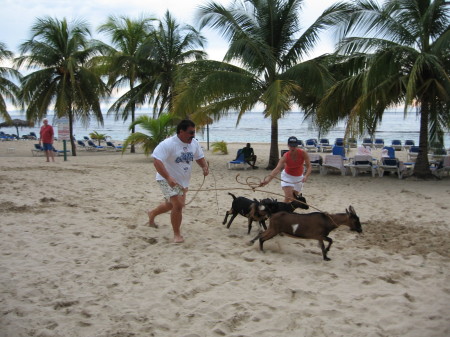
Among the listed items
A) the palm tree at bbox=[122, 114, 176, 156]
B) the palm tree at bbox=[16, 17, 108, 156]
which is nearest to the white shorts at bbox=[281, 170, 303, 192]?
the palm tree at bbox=[122, 114, 176, 156]

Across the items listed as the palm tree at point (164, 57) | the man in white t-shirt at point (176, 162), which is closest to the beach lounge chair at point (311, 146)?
the palm tree at point (164, 57)

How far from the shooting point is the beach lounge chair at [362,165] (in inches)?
473

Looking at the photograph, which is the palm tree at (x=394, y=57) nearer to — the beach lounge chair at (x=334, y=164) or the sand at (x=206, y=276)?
the beach lounge chair at (x=334, y=164)

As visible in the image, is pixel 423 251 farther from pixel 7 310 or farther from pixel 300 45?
pixel 300 45

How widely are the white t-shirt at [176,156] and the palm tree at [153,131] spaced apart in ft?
37.9

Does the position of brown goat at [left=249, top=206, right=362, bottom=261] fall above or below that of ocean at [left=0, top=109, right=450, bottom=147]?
below

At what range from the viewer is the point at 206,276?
160 inches

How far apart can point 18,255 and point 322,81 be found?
9956 millimetres

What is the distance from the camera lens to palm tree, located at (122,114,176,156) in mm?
16344

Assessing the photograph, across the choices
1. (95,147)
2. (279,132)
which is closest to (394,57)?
(95,147)

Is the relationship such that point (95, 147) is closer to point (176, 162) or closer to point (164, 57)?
point (164, 57)

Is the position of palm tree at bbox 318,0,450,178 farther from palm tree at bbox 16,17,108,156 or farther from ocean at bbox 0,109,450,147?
palm tree at bbox 16,17,108,156

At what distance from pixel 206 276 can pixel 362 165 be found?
365 inches

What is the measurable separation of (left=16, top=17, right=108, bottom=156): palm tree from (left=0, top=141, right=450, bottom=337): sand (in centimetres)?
1275
